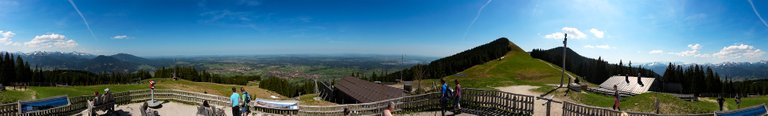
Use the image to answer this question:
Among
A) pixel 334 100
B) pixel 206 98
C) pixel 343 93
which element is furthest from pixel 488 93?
pixel 334 100

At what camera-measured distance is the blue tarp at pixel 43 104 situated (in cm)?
1755

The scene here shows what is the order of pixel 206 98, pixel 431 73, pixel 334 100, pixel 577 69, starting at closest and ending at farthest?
pixel 206 98 → pixel 334 100 → pixel 577 69 → pixel 431 73

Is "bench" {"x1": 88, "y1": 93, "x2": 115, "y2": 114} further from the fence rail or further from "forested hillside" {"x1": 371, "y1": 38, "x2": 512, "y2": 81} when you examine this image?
"forested hillside" {"x1": 371, "y1": 38, "x2": 512, "y2": 81}

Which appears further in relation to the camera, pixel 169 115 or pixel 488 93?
pixel 169 115

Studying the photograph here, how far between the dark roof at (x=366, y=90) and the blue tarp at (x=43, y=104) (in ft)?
69.3

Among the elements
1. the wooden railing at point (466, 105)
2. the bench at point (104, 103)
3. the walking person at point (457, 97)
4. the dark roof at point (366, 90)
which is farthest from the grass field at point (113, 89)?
the walking person at point (457, 97)

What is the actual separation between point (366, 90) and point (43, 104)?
2792 centimetres

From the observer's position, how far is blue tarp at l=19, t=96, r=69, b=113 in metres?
17.5

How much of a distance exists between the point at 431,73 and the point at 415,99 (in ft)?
387

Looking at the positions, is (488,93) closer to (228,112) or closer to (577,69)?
(228,112)

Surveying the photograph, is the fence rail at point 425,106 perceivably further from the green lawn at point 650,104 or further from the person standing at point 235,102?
the green lawn at point 650,104

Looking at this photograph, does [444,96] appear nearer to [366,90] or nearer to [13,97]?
[366,90]

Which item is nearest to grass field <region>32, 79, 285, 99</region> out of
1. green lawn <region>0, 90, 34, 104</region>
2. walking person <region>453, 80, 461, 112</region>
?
green lawn <region>0, 90, 34, 104</region>

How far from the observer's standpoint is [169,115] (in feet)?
68.5
